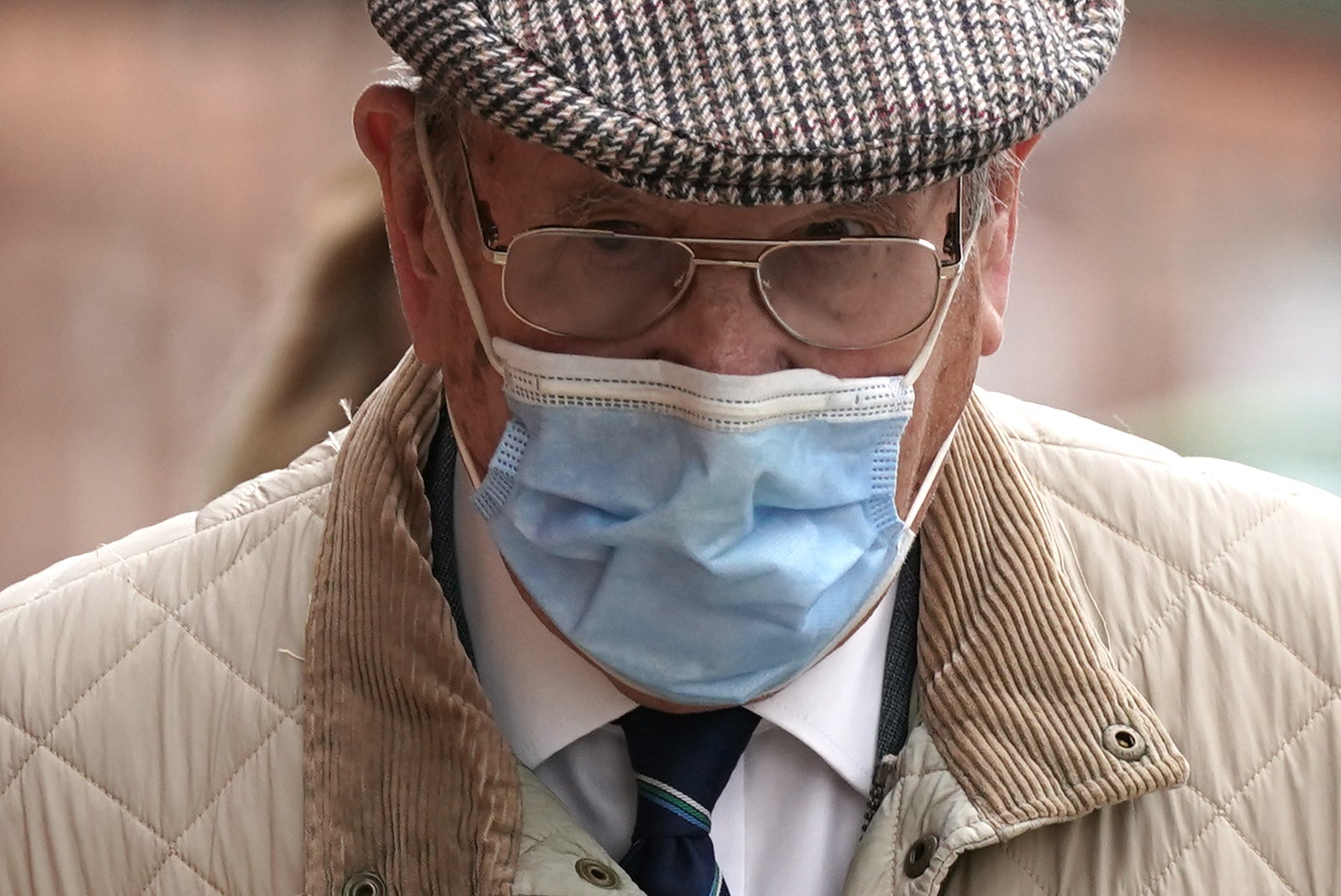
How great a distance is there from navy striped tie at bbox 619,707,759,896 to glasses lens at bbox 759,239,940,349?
0.41m

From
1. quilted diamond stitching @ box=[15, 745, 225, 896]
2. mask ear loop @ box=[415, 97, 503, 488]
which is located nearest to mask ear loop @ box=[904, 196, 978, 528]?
mask ear loop @ box=[415, 97, 503, 488]

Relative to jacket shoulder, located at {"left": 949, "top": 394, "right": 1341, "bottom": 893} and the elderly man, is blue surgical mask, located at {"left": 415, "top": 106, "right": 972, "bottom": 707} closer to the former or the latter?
the elderly man

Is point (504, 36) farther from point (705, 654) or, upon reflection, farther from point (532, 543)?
point (705, 654)

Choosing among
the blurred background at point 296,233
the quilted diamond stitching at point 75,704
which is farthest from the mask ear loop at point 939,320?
the blurred background at point 296,233

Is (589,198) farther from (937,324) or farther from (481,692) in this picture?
(481,692)

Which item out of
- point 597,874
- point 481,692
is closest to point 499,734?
point 481,692

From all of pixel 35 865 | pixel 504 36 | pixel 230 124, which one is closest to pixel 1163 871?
pixel 504 36

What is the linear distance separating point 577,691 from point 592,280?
0.44 metres

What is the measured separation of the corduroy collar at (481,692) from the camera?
5.32 feet

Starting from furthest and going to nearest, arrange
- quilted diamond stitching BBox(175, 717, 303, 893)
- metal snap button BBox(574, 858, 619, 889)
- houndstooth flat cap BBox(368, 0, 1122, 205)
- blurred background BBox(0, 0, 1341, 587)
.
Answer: blurred background BBox(0, 0, 1341, 587), quilted diamond stitching BBox(175, 717, 303, 893), metal snap button BBox(574, 858, 619, 889), houndstooth flat cap BBox(368, 0, 1122, 205)

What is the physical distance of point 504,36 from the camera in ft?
4.65

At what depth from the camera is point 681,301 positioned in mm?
1498

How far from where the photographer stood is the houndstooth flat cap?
4.45 feet

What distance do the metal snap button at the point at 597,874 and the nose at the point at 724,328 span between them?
0.48 m
